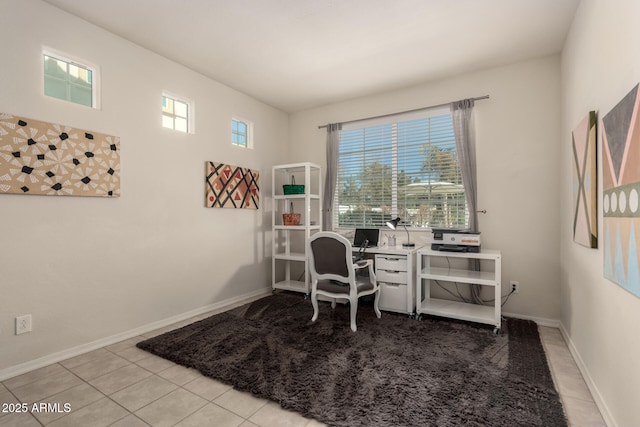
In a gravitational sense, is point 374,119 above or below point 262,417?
above

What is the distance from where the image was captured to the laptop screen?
3.90m

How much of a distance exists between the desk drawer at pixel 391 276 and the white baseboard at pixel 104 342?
1816 mm

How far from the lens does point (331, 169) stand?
4.45 m

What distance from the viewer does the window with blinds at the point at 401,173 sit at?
367 cm

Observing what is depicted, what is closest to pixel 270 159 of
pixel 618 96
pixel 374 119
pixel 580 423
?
pixel 374 119

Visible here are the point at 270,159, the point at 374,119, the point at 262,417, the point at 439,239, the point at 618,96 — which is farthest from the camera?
the point at 270,159

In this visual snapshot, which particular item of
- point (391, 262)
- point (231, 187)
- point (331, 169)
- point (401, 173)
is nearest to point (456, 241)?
point (391, 262)

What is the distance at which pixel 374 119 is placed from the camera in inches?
165

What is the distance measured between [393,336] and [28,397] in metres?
2.68

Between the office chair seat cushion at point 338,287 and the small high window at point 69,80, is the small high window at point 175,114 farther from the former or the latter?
the office chair seat cushion at point 338,287

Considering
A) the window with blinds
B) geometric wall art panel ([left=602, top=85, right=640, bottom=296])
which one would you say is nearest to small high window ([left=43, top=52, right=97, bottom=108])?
the window with blinds

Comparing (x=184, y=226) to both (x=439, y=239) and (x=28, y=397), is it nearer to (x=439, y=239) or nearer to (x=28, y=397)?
(x=28, y=397)

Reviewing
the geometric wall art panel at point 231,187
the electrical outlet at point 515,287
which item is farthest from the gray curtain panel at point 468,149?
the geometric wall art panel at point 231,187

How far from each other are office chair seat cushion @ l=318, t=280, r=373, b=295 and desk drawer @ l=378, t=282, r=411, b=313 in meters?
0.37
